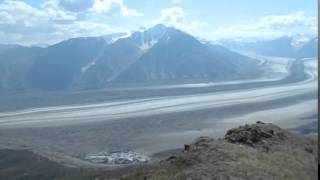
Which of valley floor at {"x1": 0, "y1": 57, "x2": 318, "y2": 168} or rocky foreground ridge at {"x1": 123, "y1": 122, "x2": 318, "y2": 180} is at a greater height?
rocky foreground ridge at {"x1": 123, "y1": 122, "x2": 318, "y2": 180}

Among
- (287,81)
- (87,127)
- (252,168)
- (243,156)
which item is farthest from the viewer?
(287,81)

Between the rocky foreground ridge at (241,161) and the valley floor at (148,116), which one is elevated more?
the rocky foreground ridge at (241,161)

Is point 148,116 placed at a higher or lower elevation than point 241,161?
lower

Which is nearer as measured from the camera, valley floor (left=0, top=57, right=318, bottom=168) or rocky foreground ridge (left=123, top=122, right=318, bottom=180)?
rocky foreground ridge (left=123, top=122, right=318, bottom=180)

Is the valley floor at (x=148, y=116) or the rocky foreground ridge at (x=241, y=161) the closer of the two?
the rocky foreground ridge at (x=241, y=161)

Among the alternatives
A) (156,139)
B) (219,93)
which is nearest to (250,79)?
(219,93)

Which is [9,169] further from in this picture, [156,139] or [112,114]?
[112,114]

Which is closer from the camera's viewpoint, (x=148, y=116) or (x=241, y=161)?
(x=241, y=161)

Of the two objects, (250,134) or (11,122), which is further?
(11,122)
